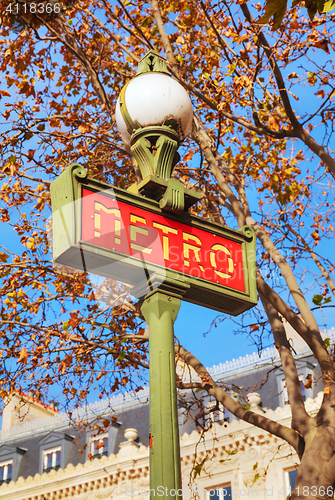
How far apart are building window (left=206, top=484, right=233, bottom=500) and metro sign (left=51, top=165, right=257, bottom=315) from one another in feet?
64.4

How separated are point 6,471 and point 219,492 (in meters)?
12.6

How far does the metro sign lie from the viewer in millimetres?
3002

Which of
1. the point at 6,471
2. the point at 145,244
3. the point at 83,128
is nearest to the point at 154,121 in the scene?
the point at 145,244

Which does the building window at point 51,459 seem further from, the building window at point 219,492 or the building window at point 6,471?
the building window at point 219,492

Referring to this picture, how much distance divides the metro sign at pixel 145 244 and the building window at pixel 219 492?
1962 centimetres

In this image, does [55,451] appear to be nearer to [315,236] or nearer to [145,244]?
[315,236]

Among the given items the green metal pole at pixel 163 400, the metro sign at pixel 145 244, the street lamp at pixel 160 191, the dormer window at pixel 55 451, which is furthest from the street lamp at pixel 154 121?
the dormer window at pixel 55 451

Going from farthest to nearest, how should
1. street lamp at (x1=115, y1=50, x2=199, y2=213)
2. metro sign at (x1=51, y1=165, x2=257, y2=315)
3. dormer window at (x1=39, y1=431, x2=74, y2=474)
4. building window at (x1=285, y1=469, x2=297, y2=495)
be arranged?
dormer window at (x1=39, y1=431, x2=74, y2=474), building window at (x1=285, y1=469, x2=297, y2=495), street lamp at (x1=115, y1=50, x2=199, y2=213), metro sign at (x1=51, y1=165, x2=257, y2=315)

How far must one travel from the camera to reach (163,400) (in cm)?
284

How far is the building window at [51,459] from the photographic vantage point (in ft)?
88.7

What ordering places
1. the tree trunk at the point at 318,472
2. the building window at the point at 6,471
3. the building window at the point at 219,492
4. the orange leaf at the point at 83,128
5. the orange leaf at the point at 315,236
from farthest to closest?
the building window at the point at 6,471 < the building window at the point at 219,492 < the orange leaf at the point at 315,236 < the orange leaf at the point at 83,128 < the tree trunk at the point at 318,472

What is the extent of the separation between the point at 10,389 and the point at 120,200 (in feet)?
23.0

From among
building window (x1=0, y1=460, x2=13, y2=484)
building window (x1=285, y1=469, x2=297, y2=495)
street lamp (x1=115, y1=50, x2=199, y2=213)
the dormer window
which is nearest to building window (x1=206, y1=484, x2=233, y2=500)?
building window (x1=285, y1=469, x2=297, y2=495)

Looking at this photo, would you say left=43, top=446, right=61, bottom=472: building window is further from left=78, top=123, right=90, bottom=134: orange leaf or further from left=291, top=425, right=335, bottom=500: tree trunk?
left=291, top=425, right=335, bottom=500: tree trunk
